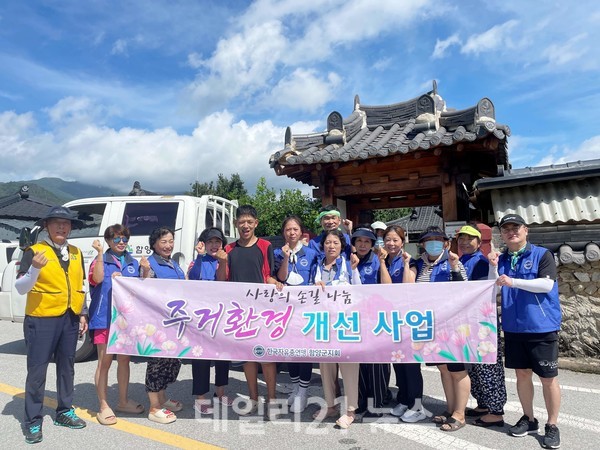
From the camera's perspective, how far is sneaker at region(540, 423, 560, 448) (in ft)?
10.7

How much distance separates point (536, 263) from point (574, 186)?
358cm

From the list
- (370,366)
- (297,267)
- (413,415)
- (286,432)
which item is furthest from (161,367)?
(413,415)

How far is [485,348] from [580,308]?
2.84 metres

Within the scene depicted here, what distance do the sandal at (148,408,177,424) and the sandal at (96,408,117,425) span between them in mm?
306

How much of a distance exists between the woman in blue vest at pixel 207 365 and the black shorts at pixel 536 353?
103 inches

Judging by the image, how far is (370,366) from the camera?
13.1 ft

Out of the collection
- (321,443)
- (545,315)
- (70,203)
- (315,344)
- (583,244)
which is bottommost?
(321,443)

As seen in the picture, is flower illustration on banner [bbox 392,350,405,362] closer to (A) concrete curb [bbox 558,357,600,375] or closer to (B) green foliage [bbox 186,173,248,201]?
(A) concrete curb [bbox 558,357,600,375]

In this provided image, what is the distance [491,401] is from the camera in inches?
147

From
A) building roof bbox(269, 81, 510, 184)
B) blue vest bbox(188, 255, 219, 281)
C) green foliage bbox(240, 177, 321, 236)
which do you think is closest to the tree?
green foliage bbox(240, 177, 321, 236)

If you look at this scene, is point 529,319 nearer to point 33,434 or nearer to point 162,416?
point 162,416

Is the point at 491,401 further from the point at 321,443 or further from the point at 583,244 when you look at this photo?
the point at 583,244

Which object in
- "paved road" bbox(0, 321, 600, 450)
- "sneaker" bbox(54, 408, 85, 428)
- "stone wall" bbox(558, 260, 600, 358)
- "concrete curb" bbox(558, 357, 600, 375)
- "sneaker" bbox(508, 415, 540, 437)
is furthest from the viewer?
"stone wall" bbox(558, 260, 600, 358)

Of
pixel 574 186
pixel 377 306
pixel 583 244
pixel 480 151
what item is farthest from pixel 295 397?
pixel 574 186
